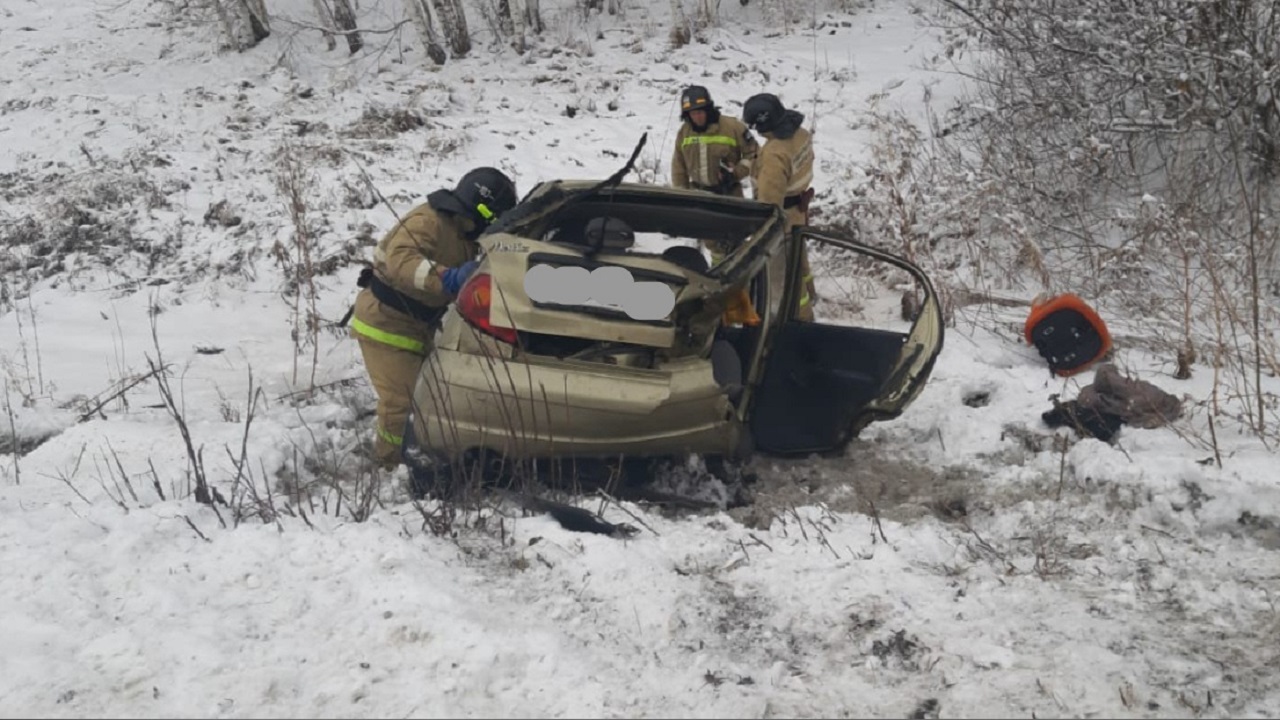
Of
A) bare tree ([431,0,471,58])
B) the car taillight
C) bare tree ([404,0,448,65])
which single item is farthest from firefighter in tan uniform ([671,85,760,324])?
bare tree ([431,0,471,58])

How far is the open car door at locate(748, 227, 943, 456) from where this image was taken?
4660mm

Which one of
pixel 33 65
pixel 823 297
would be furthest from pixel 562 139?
pixel 33 65

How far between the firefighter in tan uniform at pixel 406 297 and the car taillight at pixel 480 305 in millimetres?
1000

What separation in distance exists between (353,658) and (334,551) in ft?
1.80

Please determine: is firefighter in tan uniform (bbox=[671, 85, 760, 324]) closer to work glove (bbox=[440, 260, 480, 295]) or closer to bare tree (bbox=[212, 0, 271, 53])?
work glove (bbox=[440, 260, 480, 295])

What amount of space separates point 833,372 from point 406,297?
2.20 m

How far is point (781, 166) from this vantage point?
21.7 feet

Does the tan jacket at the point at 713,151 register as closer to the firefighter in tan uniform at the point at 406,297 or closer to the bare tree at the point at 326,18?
the firefighter in tan uniform at the point at 406,297

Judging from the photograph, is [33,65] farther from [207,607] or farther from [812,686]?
[812,686]

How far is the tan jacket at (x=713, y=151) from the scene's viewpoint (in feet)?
24.4

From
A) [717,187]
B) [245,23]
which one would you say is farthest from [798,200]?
[245,23]

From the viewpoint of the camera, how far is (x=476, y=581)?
319 centimetres

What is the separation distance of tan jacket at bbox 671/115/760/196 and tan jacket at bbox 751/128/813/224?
703mm

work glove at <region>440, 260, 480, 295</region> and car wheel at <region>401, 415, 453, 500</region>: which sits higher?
work glove at <region>440, 260, 480, 295</region>
